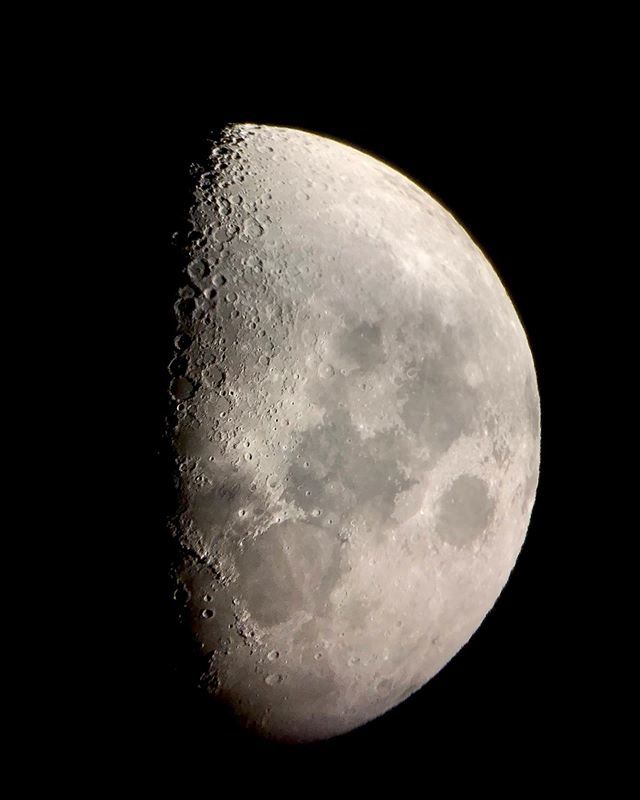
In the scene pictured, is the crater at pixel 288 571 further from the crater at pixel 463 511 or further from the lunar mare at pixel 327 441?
the crater at pixel 463 511

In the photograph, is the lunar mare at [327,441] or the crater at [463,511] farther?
the crater at [463,511]

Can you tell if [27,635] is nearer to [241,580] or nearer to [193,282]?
[241,580]

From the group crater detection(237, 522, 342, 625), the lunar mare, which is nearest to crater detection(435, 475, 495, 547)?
the lunar mare

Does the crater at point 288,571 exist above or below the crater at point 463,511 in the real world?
below

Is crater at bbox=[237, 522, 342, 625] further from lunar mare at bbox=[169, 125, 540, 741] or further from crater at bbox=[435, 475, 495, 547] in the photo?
crater at bbox=[435, 475, 495, 547]

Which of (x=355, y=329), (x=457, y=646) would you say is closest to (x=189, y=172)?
(x=355, y=329)

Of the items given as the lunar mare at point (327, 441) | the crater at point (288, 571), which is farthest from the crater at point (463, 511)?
the crater at point (288, 571)

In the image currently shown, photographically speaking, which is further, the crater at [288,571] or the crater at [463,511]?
the crater at [463,511]

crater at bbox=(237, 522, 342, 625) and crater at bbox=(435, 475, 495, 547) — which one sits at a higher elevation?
crater at bbox=(435, 475, 495, 547)
